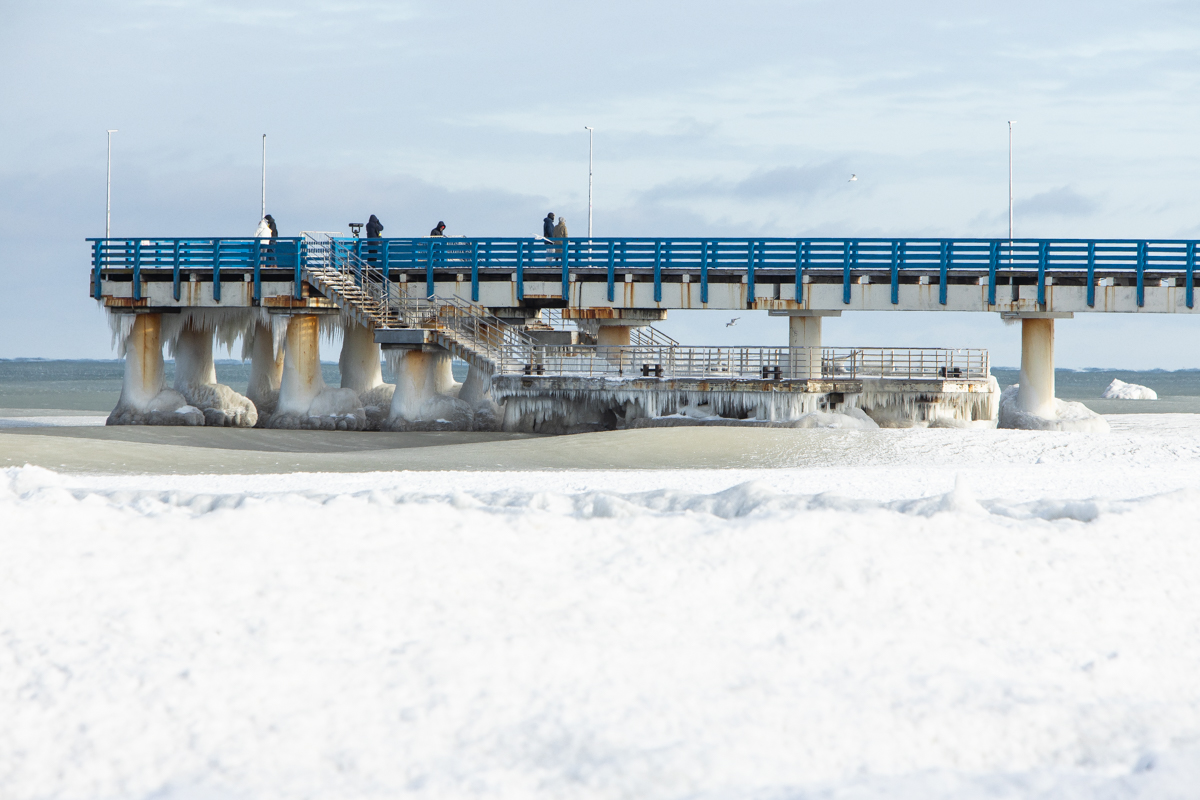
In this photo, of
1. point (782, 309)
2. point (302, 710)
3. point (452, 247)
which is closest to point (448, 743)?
point (302, 710)

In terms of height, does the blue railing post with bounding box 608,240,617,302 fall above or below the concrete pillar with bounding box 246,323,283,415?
above

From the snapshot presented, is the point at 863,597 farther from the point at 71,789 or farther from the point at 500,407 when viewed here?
the point at 500,407

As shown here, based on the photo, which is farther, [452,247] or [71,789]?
[452,247]

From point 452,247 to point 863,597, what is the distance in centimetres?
2689

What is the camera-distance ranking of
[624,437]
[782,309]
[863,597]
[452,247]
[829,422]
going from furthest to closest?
1. [452,247]
2. [782,309]
3. [829,422]
4. [624,437]
5. [863,597]

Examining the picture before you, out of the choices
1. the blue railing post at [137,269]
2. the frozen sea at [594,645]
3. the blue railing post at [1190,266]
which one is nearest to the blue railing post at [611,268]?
the blue railing post at [137,269]

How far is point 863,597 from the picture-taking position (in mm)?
10219

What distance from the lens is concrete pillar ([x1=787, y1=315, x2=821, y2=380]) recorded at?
32000 millimetres

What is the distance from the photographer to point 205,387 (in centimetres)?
3856

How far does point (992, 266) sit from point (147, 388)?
81.5 feet

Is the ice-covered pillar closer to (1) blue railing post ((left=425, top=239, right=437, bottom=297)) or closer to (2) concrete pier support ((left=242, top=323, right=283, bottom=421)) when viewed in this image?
(2) concrete pier support ((left=242, top=323, right=283, bottom=421))

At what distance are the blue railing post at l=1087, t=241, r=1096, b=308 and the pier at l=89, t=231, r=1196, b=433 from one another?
0.05 meters

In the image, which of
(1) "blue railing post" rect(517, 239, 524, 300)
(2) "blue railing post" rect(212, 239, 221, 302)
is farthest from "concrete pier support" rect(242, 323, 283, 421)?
(1) "blue railing post" rect(517, 239, 524, 300)

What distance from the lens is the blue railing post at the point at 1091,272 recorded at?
104ft
